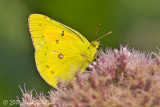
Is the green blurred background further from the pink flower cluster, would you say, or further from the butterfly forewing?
the pink flower cluster

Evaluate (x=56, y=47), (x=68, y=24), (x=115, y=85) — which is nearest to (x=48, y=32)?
(x=56, y=47)

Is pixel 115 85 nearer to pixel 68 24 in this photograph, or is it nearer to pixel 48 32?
pixel 48 32

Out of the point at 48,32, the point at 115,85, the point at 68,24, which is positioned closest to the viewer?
the point at 115,85

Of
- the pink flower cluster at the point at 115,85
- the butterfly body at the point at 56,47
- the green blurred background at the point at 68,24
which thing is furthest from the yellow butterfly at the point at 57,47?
the green blurred background at the point at 68,24

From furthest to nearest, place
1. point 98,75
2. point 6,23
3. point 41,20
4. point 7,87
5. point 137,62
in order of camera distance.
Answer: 1. point 6,23
2. point 7,87
3. point 41,20
4. point 137,62
5. point 98,75

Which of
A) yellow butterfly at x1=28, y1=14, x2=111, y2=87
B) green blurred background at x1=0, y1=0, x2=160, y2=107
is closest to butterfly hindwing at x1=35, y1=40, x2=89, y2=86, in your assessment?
yellow butterfly at x1=28, y1=14, x2=111, y2=87

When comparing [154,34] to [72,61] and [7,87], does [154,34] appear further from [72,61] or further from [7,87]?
[7,87]

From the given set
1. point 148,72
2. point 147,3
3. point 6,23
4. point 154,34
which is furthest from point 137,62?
point 6,23
